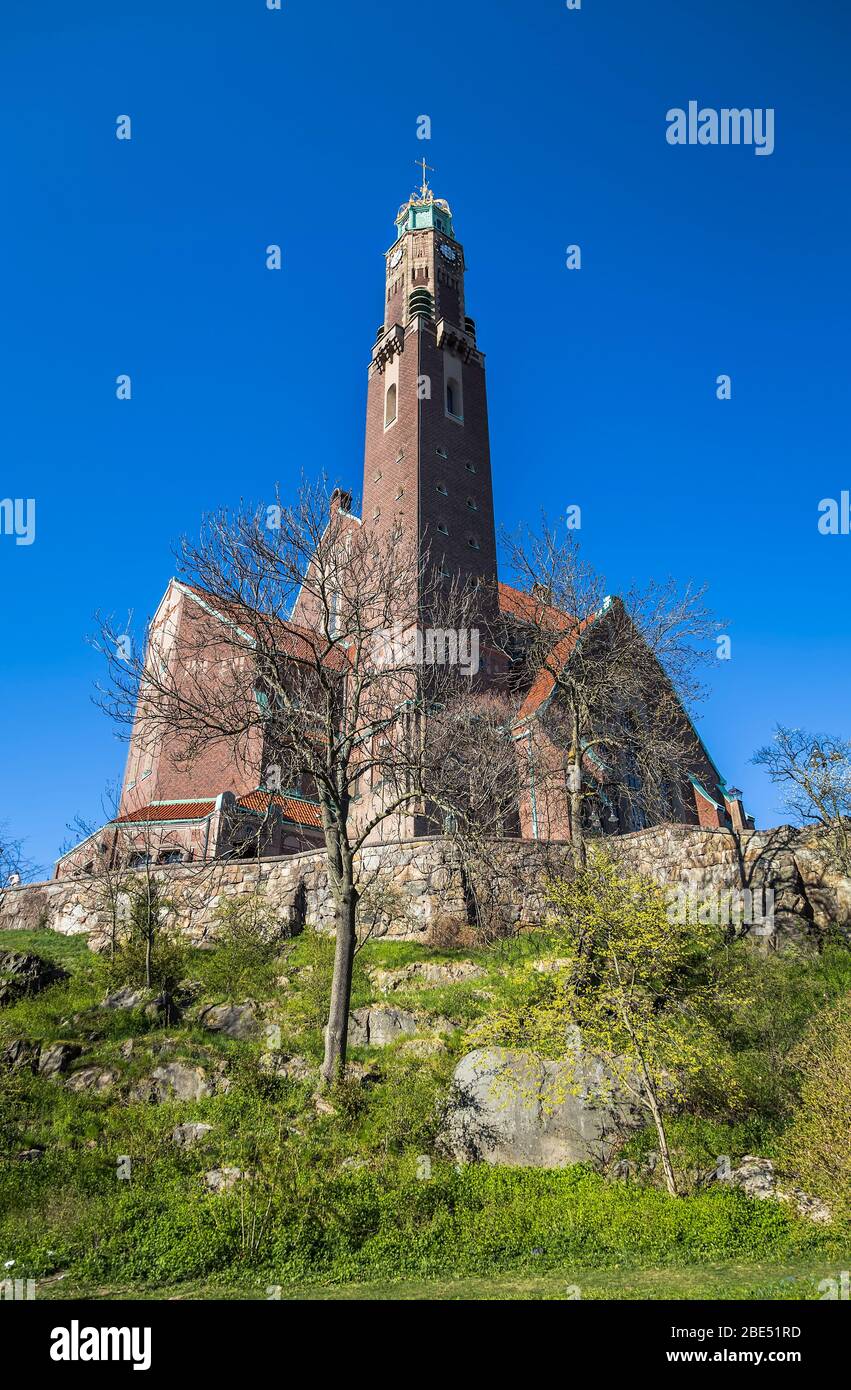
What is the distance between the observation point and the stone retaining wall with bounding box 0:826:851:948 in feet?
69.5

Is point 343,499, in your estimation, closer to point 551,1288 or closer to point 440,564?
point 440,564

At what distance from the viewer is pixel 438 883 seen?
24.2 meters

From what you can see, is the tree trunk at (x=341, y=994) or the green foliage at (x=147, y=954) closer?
the tree trunk at (x=341, y=994)

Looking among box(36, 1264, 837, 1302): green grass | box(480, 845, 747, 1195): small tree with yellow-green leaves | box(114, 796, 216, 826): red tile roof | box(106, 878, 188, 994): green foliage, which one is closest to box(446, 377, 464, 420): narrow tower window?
box(114, 796, 216, 826): red tile roof

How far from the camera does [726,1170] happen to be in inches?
481

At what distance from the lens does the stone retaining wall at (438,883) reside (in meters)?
Answer: 21.2

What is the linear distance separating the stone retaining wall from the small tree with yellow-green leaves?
10.1ft

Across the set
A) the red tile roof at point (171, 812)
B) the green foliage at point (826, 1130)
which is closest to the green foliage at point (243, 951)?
the red tile roof at point (171, 812)

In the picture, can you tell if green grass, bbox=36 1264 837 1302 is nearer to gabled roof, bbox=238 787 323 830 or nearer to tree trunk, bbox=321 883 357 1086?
tree trunk, bbox=321 883 357 1086

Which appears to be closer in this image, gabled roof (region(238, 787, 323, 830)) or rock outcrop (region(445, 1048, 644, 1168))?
rock outcrop (region(445, 1048, 644, 1168))

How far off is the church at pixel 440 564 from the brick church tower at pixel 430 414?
72 millimetres

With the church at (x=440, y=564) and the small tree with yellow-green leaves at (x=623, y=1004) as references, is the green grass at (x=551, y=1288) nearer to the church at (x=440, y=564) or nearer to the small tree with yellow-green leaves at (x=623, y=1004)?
the small tree with yellow-green leaves at (x=623, y=1004)

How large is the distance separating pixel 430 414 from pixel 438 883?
2474cm
